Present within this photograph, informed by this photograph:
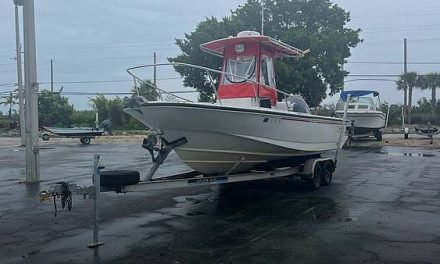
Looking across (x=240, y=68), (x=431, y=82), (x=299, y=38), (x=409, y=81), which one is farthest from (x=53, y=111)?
(x=240, y=68)

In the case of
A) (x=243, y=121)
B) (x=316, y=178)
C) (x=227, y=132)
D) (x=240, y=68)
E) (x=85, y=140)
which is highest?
Answer: (x=240, y=68)

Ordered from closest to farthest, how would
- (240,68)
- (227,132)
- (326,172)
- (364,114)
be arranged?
(227,132), (240,68), (326,172), (364,114)

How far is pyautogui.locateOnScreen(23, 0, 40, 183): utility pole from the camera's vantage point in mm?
12203

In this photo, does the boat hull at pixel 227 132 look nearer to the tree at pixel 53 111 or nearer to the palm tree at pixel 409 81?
the tree at pixel 53 111

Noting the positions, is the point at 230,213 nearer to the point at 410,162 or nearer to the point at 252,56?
the point at 252,56

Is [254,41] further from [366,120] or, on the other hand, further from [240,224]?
[366,120]

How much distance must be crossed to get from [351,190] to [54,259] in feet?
22.7

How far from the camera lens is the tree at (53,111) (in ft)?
167

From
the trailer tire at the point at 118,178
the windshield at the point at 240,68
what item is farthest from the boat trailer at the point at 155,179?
the windshield at the point at 240,68

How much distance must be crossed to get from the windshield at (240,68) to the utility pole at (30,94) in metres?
4.86

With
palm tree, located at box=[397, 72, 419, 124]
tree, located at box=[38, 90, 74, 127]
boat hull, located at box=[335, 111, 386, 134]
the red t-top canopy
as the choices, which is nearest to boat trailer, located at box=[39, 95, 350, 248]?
the red t-top canopy

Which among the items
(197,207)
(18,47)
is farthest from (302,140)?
(18,47)

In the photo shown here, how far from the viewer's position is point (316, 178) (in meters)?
11.1

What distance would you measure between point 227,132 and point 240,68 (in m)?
2.44
